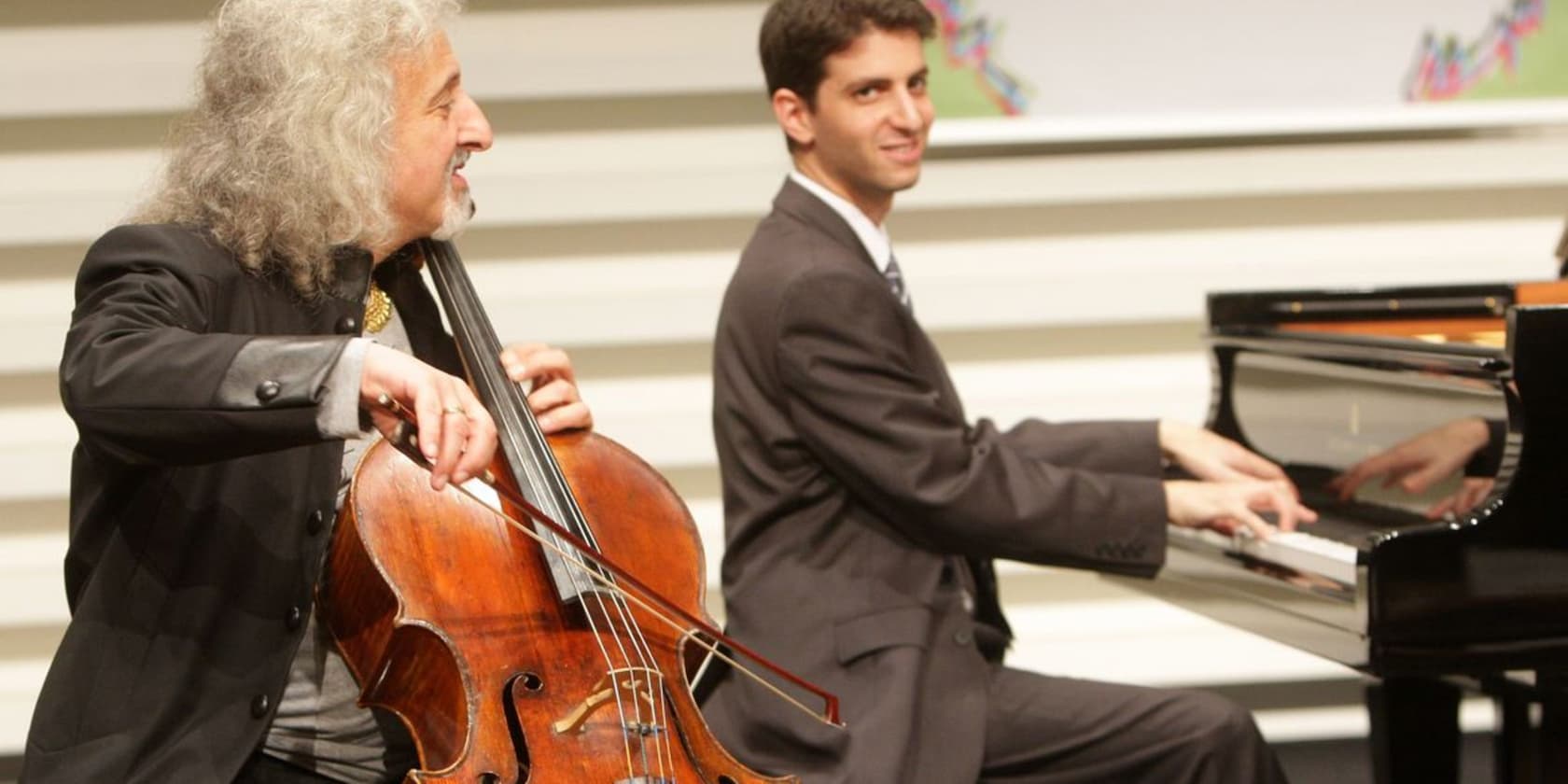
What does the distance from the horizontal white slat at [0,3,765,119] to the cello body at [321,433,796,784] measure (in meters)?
2.12

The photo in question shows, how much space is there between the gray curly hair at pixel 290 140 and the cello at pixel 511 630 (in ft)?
0.76

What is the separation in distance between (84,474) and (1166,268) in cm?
274

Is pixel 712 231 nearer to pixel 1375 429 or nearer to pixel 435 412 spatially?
pixel 1375 429

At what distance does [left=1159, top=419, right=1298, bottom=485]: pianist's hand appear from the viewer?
254 centimetres

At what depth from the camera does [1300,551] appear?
7.89 feet

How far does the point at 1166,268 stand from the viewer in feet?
13.1

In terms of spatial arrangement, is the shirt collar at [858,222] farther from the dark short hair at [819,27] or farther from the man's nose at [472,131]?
the man's nose at [472,131]

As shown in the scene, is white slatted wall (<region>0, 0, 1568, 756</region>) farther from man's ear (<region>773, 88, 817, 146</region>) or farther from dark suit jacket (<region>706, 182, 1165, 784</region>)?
dark suit jacket (<region>706, 182, 1165, 784</region>)

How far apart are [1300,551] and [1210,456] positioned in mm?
232

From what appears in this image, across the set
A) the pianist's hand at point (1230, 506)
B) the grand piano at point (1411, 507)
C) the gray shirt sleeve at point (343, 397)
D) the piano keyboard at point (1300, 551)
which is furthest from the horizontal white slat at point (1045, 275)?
the gray shirt sleeve at point (343, 397)

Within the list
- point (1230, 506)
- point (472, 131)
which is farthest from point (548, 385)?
point (1230, 506)

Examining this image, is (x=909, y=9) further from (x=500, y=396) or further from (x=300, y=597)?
(x=300, y=597)

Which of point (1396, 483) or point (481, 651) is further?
point (1396, 483)

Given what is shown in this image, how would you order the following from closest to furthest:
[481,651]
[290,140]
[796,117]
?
[481,651]
[290,140]
[796,117]
